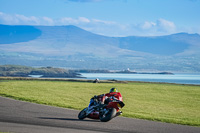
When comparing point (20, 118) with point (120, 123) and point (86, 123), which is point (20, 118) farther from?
point (120, 123)

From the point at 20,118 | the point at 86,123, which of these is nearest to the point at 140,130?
the point at 86,123

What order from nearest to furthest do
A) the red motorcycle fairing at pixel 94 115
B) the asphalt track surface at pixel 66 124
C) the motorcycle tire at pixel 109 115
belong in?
the asphalt track surface at pixel 66 124
the motorcycle tire at pixel 109 115
the red motorcycle fairing at pixel 94 115

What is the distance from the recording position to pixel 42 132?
14273 mm

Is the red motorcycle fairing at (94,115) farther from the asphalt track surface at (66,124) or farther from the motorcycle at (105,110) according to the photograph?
the asphalt track surface at (66,124)

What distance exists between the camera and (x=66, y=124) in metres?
16.3

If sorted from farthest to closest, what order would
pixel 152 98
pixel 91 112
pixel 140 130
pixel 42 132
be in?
1. pixel 152 98
2. pixel 91 112
3. pixel 140 130
4. pixel 42 132

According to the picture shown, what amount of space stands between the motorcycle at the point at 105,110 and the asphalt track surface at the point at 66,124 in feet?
0.76

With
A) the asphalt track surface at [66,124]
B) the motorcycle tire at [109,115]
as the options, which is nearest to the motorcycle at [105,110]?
the motorcycle tire at [109,115]

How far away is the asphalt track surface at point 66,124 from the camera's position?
15.1 m

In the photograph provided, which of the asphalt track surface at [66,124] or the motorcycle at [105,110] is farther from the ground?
the motorcycle at [105,110]

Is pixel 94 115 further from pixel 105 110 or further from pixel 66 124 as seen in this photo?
pixel 66 124

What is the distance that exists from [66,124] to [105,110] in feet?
6.26

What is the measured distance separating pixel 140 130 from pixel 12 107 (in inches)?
329

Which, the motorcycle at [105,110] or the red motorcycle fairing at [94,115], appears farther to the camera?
the red motorcycle fairing at [94,115]
